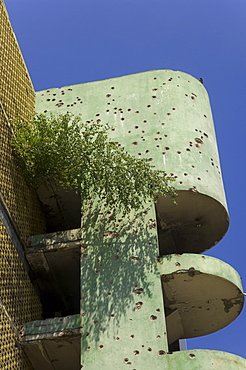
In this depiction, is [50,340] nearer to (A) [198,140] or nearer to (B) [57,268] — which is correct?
(B) [57,268]

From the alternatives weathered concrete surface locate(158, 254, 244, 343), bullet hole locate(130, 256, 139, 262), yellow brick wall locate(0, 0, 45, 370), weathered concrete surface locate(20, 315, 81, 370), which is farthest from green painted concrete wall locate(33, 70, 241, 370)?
yellow brick wall locate(0, 0, 45, 370)

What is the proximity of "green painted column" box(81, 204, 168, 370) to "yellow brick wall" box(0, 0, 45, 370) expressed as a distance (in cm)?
139

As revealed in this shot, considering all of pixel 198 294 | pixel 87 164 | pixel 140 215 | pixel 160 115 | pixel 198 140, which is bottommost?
pixel 198 294

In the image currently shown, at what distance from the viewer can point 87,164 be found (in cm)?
1404

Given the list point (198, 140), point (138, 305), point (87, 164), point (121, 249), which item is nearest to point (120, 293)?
point (138, 305)

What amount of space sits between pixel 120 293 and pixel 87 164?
9.84 ft

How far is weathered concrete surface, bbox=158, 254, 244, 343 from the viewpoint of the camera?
43.6 ft

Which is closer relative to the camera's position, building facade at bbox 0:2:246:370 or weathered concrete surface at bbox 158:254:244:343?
building facade at bbox 0:2:246:370

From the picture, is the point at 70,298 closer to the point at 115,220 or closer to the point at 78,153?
the point at 115,220

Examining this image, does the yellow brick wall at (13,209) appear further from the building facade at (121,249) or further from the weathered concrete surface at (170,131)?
the weathered concrete surface at (170,131)

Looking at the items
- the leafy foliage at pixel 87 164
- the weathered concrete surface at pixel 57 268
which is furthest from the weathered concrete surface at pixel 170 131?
the weathered concrete surface at pixel 57 268

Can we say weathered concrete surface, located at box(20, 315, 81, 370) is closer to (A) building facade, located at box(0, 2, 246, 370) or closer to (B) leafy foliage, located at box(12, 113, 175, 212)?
(A) building facade, located at box(0, 2, 246, 370)

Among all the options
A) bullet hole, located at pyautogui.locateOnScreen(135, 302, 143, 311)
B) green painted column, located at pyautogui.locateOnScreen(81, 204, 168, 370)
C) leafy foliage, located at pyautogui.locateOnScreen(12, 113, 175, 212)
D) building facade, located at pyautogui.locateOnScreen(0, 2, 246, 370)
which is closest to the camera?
green painted column, located at pyautogui.locateOnScreen(81, 204, 168, 370)

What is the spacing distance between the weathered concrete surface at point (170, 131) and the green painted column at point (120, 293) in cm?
127
